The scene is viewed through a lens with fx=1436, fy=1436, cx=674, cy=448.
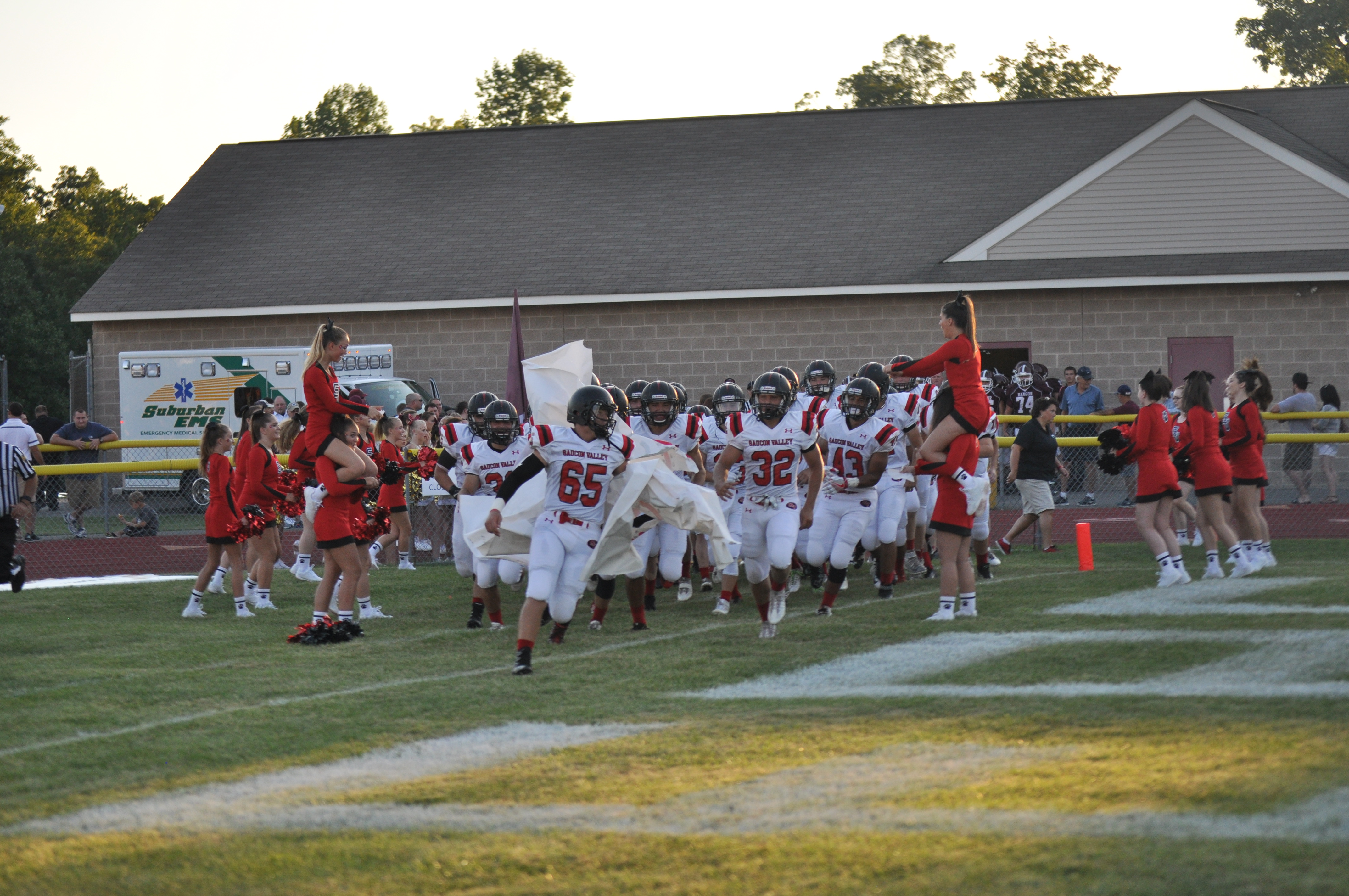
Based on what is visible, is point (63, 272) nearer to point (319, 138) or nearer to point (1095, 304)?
point (319, 138)

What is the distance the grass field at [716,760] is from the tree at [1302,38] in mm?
66466

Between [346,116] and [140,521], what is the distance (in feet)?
157

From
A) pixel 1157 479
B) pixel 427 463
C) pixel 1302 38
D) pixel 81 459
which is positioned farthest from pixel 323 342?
pixel 1302 38

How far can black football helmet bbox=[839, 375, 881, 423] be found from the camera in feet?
37.2

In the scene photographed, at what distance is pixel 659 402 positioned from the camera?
1177 centimetres

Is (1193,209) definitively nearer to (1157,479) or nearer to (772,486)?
(1157,479)

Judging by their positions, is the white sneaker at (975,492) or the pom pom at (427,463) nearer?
the white sneaker at (975,492)

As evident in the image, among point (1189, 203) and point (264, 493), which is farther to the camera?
point (1189, 203)

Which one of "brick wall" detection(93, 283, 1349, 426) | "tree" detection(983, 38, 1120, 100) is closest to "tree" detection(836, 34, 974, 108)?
"tree" detection(983, 38, 1120, 100)

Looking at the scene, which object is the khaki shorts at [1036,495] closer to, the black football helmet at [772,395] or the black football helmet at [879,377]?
the black football helmet at [879,377]

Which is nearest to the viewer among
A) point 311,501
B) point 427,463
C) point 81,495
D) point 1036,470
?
point 311,501

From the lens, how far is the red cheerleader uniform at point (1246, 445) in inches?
501

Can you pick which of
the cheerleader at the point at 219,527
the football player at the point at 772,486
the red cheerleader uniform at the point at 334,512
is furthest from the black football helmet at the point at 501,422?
the cheerleader at the point at 219,527

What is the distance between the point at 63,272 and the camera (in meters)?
58.2
